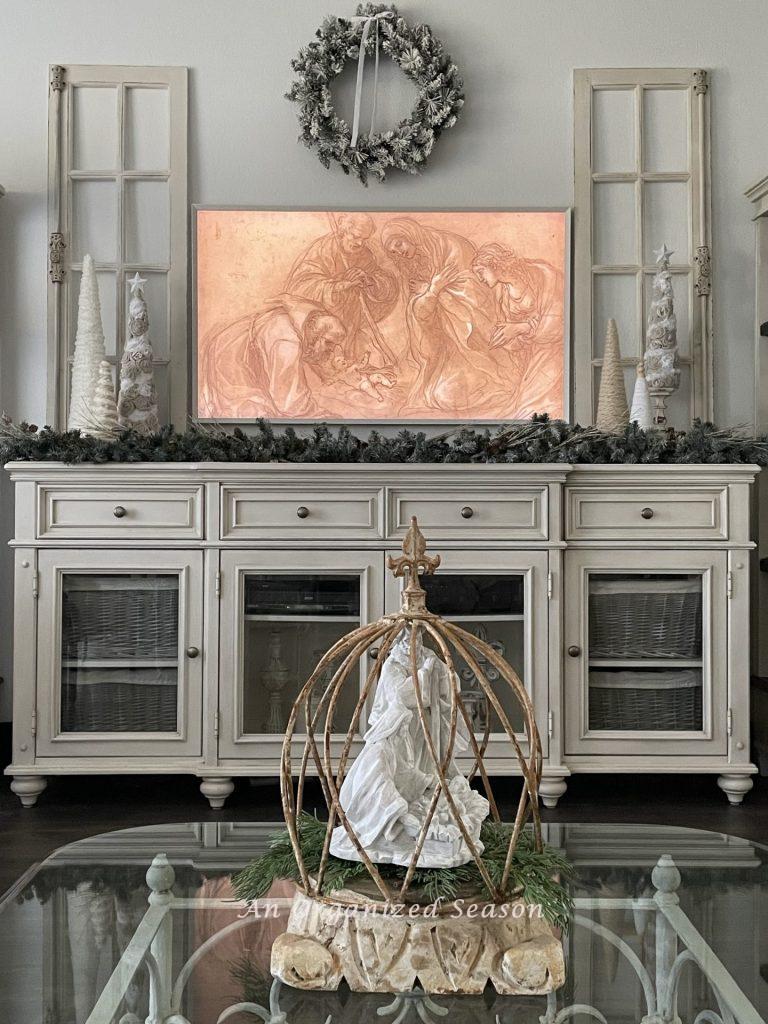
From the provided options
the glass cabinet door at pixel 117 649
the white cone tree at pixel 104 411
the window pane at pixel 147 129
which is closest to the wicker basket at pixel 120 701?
the glass cabinet door at pixel 117 649

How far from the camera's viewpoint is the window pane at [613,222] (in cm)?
376

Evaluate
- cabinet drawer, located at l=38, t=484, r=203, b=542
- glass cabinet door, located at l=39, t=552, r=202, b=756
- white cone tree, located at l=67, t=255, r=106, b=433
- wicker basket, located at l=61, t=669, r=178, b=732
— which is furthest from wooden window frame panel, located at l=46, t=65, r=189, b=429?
wicker basket, located at l=61, t=669, r=178, b=732

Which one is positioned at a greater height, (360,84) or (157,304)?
(360,84)

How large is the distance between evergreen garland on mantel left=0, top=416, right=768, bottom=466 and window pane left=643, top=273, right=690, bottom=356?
624 mm

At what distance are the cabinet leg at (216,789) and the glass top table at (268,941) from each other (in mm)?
1609

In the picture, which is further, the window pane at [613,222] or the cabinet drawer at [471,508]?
the window pane at [613,222]

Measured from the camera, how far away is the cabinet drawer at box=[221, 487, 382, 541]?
3143 mm

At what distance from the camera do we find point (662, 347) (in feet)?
11.8

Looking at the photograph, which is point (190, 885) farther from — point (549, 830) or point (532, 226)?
point (532, 226)

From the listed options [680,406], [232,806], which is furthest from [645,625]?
[232,806]

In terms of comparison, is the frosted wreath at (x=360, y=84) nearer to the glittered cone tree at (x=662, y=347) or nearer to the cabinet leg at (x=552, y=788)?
the glittered cone tree at (x=662, y=347)

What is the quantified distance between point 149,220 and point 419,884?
316 cm

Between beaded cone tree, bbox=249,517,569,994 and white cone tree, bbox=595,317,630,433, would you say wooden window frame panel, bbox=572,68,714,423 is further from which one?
beaded cone tree, bbox=249,517,569,994

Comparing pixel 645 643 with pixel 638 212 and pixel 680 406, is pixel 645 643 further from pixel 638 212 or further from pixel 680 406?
pixel 638 212
